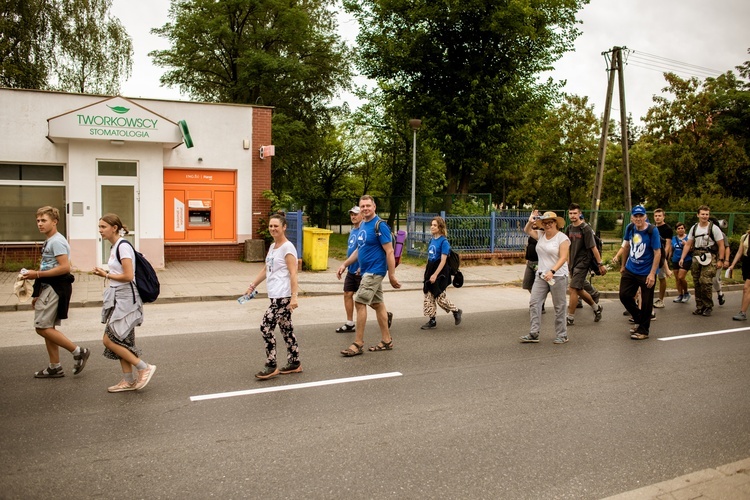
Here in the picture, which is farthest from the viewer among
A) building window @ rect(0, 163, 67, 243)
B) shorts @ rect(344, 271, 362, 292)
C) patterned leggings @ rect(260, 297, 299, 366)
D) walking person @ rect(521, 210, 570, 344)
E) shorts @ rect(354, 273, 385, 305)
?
building window @ rect(0, 163, 67, 243)

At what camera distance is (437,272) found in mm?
8688

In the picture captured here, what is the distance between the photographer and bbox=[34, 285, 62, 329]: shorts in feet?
19.5

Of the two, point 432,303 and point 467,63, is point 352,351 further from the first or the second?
point 467,63

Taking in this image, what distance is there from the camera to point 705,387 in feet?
20.1

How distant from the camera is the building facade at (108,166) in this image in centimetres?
1474

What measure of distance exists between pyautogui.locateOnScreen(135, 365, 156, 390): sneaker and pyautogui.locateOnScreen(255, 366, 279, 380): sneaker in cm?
99

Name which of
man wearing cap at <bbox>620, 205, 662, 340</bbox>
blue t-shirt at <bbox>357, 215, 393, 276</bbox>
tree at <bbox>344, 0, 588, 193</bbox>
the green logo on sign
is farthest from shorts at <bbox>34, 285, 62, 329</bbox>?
tree at <bbox>344, 0, 588, 193</bbox>

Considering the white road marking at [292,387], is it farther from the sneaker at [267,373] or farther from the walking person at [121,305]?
the walking person at [121,305]

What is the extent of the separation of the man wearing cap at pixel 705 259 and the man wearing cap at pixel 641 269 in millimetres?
2818

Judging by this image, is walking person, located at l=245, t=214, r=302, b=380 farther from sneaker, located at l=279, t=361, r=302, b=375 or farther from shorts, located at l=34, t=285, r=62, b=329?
shorts, located at l=34, t=285, r=62, b=329

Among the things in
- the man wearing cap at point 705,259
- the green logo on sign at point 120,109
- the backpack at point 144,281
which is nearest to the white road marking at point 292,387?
the backpack at point 144,281

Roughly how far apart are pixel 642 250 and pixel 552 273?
1.53 meters

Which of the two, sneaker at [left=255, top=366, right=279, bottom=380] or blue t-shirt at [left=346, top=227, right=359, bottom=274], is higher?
blue t-shirt at [left=346, top=227, right=359, bottom=274]

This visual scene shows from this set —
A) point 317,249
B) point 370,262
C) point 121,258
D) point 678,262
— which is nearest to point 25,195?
point 317,249
